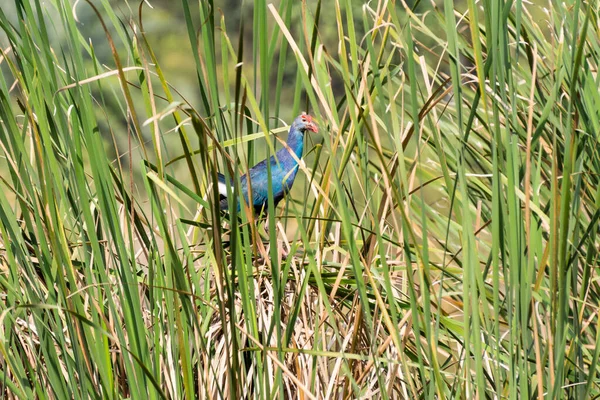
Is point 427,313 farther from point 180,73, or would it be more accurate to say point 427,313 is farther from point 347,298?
point 180,73

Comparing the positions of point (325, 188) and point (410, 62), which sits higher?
point (410, 62)

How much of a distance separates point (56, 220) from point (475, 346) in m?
0.39

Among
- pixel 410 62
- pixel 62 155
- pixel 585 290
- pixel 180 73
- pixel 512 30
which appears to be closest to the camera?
pixel 410 62

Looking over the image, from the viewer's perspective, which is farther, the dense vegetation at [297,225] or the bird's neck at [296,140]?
the bird's neck at [296,140]

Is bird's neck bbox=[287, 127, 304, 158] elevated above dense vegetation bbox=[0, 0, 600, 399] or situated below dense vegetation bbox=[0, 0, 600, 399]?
below

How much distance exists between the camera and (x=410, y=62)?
1.98 feet

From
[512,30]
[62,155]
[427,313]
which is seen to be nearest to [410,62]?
[427,313]

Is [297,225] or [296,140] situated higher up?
[297,225]

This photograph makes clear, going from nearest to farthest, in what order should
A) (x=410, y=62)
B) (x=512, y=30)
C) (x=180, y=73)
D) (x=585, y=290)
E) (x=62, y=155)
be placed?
(x=410, y=62), (x=585, y=290), (x=62, y=155), (x=512, y=30), (x=180, y=73)

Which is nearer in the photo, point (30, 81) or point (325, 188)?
point (30, 81)

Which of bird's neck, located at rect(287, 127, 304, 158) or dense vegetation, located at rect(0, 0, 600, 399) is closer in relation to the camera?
dense vegetation, located at rect(0, 0, 600, 399)

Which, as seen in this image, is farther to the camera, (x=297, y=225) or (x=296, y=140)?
(x=296, y=140)

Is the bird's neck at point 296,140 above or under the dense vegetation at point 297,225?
under

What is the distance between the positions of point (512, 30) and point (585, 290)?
623mm
